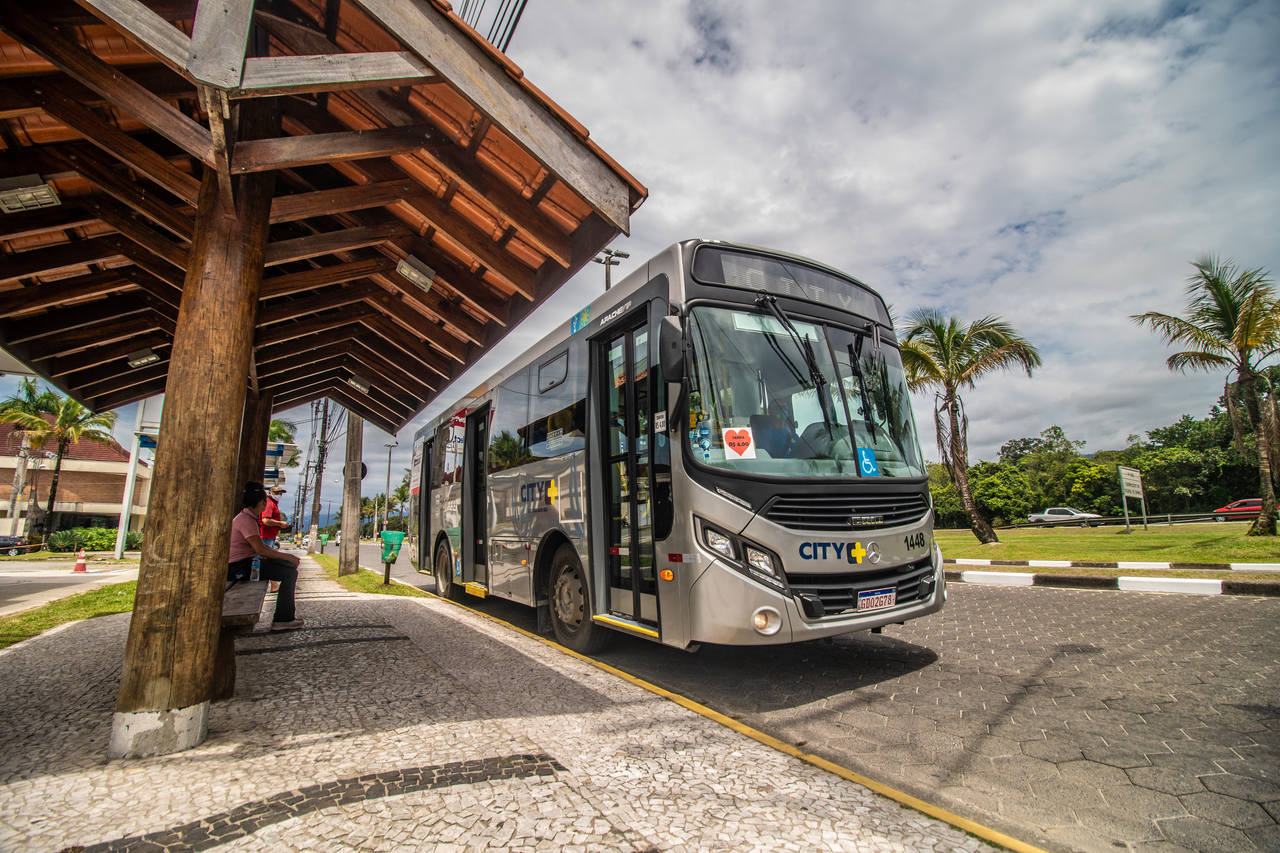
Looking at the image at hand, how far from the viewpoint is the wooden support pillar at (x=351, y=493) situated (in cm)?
Answer: 1641

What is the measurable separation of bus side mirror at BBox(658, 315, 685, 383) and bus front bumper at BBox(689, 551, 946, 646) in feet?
4.32

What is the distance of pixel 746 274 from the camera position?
4914mm

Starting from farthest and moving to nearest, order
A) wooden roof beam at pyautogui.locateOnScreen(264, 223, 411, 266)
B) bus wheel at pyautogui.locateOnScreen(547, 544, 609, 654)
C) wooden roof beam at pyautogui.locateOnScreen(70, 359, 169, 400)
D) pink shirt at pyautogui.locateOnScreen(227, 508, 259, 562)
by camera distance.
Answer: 1. wooden roof beam at pyautogui.locateOnScreen(70, 359, 169, 400)
2. pink shirt at pyautogui.locateOnScreen(227, 508, 259, 562)
3. bus wheel at pyautogui.locateOnScreen(547, 544, 609, 654)
4. wooden roof beam at pyautogui.locateOnScreen(264, 223, 411, 266)

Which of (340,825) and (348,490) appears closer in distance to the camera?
(340,825)

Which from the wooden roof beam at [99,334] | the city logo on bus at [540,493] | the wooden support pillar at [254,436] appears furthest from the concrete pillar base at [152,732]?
the wooden support pillar at [254,436]

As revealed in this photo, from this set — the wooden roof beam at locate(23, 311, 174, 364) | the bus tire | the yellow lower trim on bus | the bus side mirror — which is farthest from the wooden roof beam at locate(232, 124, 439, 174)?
the bus tire

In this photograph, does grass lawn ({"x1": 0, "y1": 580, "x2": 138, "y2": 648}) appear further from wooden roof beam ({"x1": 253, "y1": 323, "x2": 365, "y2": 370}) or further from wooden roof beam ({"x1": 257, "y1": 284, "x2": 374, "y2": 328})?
wooden roof beam ({"x1": 253, "y1": 323, "x2": 365, "y2": 370})

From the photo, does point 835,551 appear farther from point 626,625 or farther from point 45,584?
point 45,584

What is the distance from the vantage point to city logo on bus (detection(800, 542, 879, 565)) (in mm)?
4172

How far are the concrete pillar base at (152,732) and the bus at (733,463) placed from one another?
9.33 feet

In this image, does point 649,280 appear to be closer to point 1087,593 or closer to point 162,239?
point 162,239

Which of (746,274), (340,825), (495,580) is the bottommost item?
(340,825)

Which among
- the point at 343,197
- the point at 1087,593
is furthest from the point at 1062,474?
the point at 343,197

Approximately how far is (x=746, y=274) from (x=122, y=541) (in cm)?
2895
